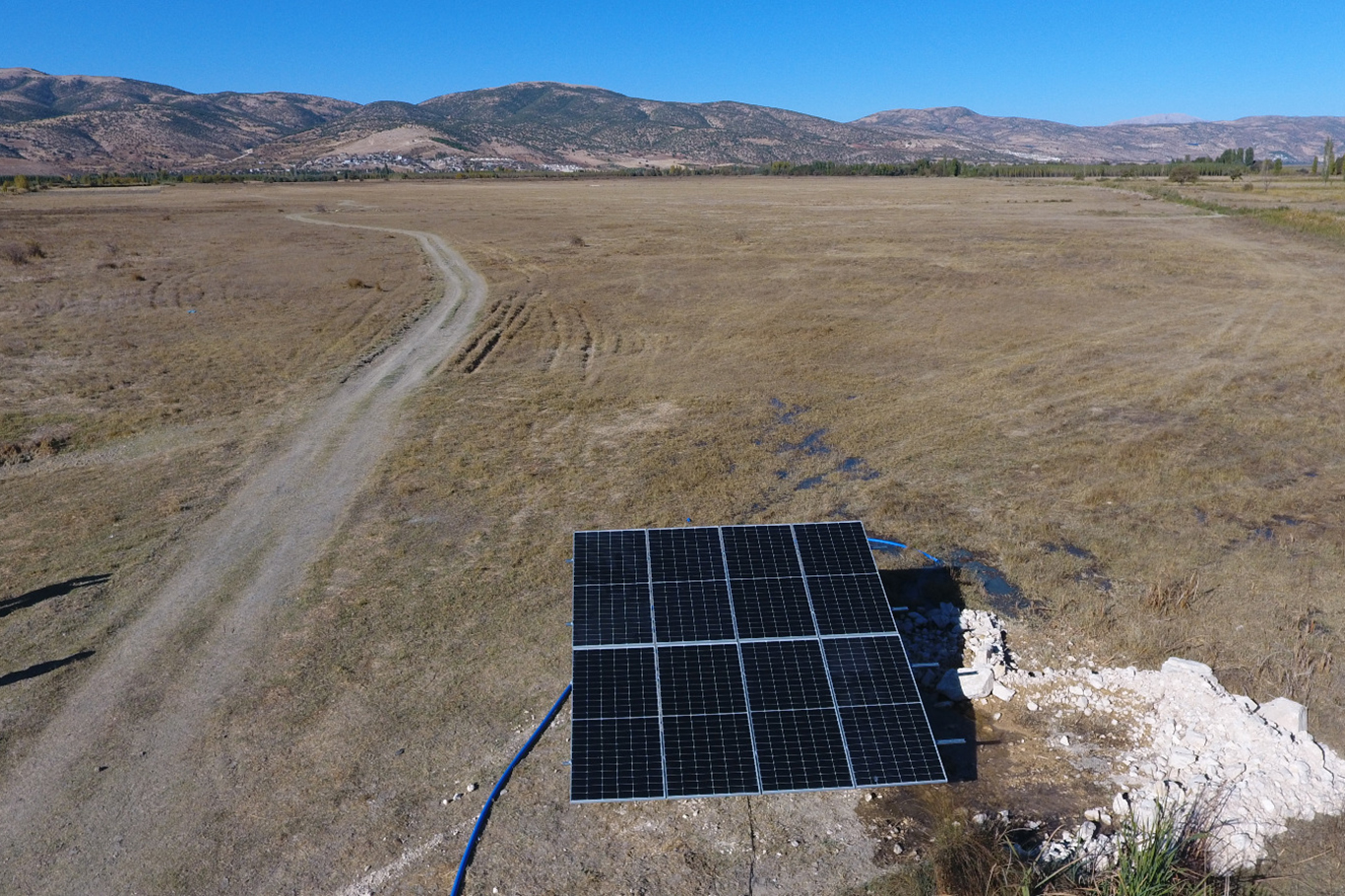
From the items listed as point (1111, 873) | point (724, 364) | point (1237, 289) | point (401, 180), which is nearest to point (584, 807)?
point (1111, 873)

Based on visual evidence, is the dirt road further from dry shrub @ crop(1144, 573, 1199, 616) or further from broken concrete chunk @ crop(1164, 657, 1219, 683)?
dry shrub @ crop(1144, 573, 1199, 616)

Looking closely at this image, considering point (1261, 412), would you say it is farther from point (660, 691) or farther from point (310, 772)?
point (310, 772)

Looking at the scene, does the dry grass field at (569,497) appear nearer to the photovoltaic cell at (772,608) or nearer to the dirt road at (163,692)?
the dirt road at (163,692)

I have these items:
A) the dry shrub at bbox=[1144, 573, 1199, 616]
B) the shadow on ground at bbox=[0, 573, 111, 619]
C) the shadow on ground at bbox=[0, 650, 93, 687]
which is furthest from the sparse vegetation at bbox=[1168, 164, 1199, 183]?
the shadow on ground at bbox=[0, 650, 93, 687]

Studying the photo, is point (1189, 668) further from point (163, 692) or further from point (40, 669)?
point (40, 669)

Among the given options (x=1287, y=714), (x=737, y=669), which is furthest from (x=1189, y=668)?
(x=737, y=669)

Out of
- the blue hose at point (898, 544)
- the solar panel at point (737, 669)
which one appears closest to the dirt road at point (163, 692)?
the solar panel at point (737, 669)
